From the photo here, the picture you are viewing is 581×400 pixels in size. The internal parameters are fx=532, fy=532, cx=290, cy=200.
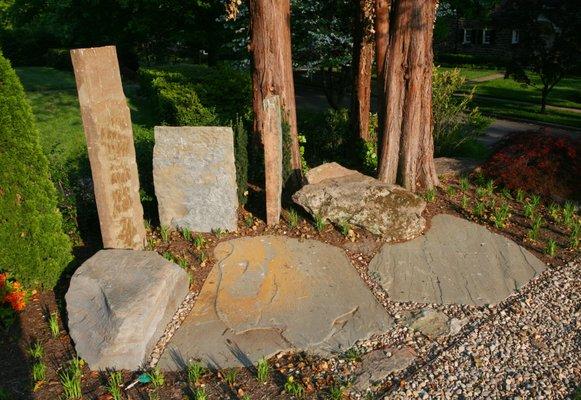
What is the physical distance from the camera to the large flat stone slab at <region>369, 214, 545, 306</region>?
5.80 metres

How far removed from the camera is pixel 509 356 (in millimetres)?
4777

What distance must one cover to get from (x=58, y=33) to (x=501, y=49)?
972 inches

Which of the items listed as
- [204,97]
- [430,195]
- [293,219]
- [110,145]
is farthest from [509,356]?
[204,97]

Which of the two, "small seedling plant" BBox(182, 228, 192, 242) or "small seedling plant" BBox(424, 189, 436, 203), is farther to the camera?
"small seedling plant" BBox(424, 189, 436, 203)

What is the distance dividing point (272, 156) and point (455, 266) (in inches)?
101

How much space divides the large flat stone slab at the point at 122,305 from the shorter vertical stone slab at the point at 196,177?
1.08 metres

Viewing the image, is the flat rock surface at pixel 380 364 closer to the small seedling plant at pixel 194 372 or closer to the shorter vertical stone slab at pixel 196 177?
the small seedling plant at pixel 194 372

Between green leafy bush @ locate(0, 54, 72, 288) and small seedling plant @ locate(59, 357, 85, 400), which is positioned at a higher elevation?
green leafy bush @ locate(0, 54, 72, 288)

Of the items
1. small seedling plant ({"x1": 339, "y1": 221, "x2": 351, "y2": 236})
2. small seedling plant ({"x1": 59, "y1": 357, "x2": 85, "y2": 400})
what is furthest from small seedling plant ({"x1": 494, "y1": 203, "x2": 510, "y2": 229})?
small seedling plant ({"x1": 59, "y1": 357, "x2": 85, "y2": 400})

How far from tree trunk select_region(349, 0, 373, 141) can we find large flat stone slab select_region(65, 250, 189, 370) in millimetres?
5589

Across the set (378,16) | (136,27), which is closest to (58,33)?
(136,27)

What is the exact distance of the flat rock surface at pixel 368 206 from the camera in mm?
6676

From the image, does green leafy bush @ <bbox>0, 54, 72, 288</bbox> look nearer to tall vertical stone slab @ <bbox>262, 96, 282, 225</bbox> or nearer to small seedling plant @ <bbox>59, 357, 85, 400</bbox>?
small seedling plant @ <bbox>59, 357, 85, 400</bbox>

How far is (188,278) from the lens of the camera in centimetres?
572
